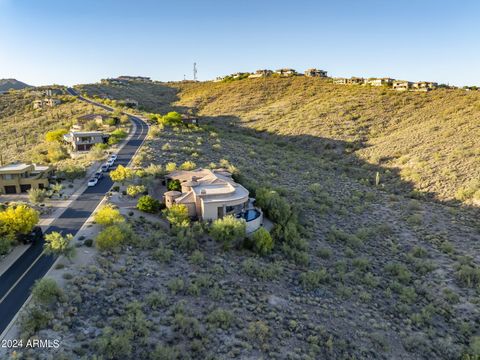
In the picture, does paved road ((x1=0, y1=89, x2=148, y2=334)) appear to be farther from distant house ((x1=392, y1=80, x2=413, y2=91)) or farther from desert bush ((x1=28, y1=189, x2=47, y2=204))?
distant house ((x1=392, y1=80, x2=413, y2=91))

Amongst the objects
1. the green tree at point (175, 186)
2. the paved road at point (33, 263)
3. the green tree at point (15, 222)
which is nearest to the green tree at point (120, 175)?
the paved road at point (33, 263)

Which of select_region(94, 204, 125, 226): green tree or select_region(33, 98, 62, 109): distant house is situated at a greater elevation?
select_region(33, 98, 62, 109): distant house

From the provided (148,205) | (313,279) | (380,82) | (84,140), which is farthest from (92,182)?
(380,82)

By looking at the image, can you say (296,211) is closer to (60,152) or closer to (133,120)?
(60,152)

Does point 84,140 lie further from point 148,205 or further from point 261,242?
point 261,242

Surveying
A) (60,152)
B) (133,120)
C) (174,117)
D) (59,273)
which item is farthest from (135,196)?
(133,120)

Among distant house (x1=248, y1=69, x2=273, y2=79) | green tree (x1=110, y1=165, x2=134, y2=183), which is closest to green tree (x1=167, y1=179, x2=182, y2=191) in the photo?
green tree (x1=110, y1=165, x2=134, y2=183)
